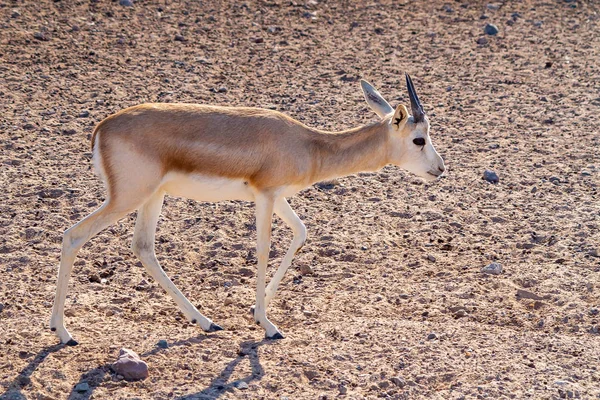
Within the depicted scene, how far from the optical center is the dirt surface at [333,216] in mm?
7656

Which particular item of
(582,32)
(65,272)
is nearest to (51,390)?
(65,272)

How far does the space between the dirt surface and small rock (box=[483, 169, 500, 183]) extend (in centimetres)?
15

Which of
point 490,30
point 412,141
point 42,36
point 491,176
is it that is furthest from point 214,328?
point 490,30

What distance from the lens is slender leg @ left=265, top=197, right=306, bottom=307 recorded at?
28.6ft

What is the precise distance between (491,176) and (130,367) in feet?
18.4

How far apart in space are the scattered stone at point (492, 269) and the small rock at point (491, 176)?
2.11 m

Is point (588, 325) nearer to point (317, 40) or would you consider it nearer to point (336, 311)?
point (336, 311)

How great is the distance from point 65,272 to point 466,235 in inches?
170

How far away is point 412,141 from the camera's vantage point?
29.4 feet

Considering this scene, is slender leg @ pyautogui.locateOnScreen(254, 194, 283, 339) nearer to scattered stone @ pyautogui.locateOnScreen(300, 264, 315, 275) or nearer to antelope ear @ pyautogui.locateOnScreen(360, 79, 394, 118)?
scattered stone @ pyautogui.locateOnScreen(300, 264, 315, 275)

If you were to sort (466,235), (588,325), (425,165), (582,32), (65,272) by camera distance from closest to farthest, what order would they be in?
(65,272)
(588,325)
(425,165)
(466,235)
(582,32)

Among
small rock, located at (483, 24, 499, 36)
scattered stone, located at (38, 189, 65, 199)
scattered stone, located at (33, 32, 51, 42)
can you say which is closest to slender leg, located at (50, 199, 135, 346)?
scattered stone, located at (38, 189, 65, 199)

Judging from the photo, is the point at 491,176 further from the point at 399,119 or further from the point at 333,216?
the point at 399,119

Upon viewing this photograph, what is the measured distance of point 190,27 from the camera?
15.7 meters
